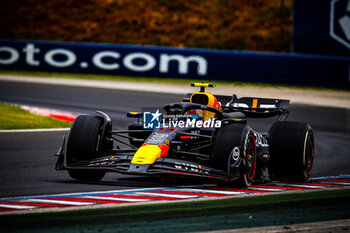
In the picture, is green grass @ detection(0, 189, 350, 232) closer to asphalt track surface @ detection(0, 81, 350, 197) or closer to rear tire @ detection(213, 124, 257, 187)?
rear tire @ detection(213, 124, 257, 187)

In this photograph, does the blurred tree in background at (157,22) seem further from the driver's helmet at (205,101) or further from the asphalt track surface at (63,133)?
the driver's helmet at (205,101)

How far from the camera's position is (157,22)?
38.2 m

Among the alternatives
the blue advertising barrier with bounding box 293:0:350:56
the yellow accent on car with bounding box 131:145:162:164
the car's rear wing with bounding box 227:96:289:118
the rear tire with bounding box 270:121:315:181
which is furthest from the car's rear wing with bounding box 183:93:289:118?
the blue advertising barrier with bounding box 293:0:350:56

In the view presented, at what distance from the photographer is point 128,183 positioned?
9.30 m

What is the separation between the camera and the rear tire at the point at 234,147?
8.61 m

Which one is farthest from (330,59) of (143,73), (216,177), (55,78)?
(216,177)

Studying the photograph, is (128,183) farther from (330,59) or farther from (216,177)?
(330,59)

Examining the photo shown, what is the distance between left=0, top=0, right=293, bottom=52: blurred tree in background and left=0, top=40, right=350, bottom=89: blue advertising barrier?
376 inches

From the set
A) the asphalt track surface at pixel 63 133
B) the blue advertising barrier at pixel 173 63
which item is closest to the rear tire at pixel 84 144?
the asphalt track surface at pixel 63 133

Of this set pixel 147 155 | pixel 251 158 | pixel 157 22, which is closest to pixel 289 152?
pixel 251 158

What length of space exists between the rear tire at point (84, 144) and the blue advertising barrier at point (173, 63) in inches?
554

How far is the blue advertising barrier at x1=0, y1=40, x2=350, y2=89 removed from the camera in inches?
948

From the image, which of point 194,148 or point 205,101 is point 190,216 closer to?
point 194,148

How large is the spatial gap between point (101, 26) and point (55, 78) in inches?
468
